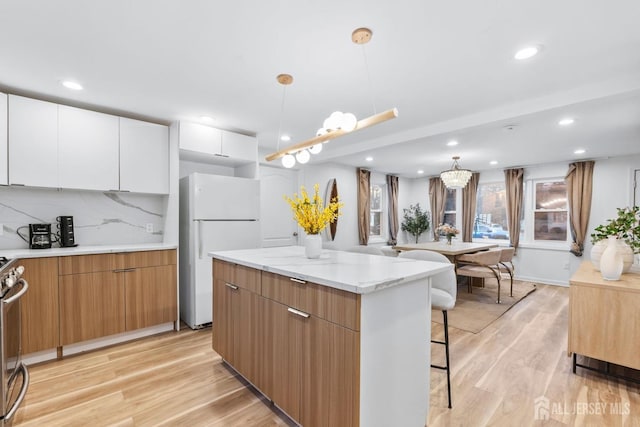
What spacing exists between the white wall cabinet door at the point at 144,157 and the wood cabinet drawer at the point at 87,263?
0.75m

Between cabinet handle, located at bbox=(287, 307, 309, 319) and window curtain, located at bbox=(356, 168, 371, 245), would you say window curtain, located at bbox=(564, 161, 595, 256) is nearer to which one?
window curtain, located at bbox=(356, 168, 371, 245)

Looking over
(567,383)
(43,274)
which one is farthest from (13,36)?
(567,383)

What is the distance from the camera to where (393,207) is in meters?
7.06

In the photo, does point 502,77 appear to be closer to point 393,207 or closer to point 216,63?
point 216,63

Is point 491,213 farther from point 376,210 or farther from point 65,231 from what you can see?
point 65,231

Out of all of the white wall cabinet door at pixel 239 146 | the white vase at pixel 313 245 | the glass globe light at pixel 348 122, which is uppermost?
the white wall cabinet door at pixel 239 146

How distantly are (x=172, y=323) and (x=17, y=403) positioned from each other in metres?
1.61

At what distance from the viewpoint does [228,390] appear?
7.04ft

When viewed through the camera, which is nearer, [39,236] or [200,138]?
[39,236]

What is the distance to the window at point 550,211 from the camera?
5750 millimetres

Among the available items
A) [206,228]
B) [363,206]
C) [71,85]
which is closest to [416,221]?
[363,206]

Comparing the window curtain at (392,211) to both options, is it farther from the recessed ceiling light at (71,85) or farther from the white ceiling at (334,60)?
the recessed ceiling light at (71,85)

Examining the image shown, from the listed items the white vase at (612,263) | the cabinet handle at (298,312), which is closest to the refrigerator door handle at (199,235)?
the cabinet handle at (298,312)

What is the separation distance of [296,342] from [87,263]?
7.55 feet
